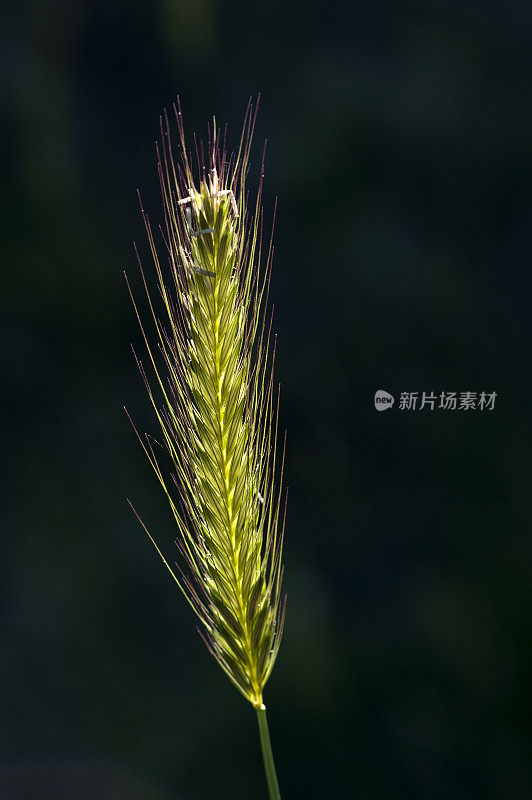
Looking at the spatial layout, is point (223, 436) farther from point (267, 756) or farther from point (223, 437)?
point (267, 756)

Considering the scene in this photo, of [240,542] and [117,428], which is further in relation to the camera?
[117,428]

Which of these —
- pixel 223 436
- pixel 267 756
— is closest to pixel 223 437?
pixel 223 436

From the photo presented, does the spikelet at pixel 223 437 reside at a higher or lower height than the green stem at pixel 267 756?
higher

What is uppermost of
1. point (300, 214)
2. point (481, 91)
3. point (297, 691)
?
point (481, 91)

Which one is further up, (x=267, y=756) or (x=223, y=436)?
(x=223, y=436)

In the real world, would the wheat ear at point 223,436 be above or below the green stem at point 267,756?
above

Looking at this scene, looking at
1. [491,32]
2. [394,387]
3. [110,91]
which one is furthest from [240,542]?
[491,32]

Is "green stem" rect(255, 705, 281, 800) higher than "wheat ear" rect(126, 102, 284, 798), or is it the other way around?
"wheat ear" rect(126, 102, 284, 798)

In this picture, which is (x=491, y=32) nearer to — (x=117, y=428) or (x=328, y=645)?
(x=117, y=428)

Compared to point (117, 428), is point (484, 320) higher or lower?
higher

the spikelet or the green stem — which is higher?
the spikelet

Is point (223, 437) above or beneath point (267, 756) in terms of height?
above
